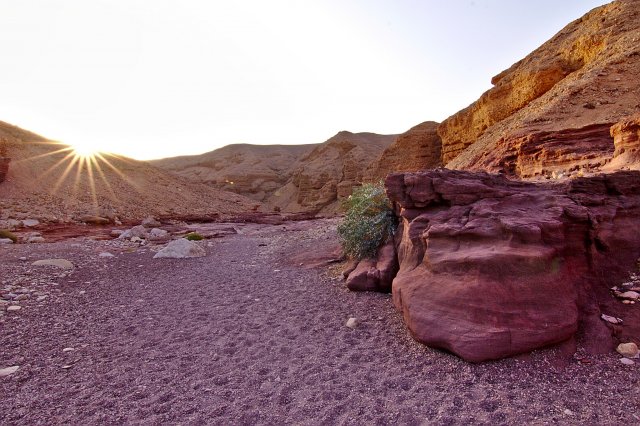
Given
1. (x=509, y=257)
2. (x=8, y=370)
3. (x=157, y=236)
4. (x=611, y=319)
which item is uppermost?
(x=509, y=257)

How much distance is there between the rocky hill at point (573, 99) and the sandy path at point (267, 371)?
230 inches

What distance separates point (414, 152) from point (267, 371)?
31.9 m

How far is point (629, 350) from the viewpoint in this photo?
11.5 feet

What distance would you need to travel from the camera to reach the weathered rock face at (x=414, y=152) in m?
32.5

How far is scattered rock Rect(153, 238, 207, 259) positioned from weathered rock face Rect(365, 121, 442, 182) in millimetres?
23883

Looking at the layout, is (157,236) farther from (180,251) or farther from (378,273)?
(378,273)

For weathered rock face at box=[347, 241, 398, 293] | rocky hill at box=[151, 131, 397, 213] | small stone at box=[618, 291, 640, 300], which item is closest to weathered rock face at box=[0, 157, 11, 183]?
rocky hill at box=[151, 131, 397, 213]

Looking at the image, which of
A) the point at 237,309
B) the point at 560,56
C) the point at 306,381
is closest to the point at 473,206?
the point at 306,381

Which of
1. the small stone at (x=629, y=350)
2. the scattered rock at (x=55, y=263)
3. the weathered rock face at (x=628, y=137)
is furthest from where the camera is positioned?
the scattered rock at (x=55, y=263)

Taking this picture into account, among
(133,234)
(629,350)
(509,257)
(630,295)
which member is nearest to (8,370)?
(509,257)

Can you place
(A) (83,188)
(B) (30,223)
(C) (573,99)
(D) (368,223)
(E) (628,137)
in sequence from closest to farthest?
(D) (368,223)
(E) (628,137)
(C) (573,99)
(B) (30,223)
(A) (83,188)

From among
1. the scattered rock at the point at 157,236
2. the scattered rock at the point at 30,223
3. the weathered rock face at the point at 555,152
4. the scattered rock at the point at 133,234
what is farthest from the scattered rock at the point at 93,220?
the weathered rock face at the point at 555,152

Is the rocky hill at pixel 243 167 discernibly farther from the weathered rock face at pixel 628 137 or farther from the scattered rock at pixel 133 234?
the weathered rock face at pixel 628 137

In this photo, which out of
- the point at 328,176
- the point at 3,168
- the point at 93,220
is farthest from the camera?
the point at 328,176
